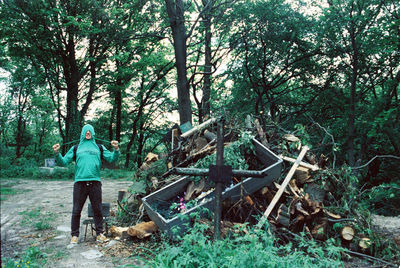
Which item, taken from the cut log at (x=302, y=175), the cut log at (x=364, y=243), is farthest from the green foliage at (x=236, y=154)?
the cut log at (x=364, y=243)

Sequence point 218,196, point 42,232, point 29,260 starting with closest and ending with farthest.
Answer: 1. point 29,260
2. point 218,196
3. point 42,232

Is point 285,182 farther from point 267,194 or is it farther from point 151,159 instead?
point 151,159

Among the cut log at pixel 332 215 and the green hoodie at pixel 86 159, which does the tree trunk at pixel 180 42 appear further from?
the cut log at pixel 332 215

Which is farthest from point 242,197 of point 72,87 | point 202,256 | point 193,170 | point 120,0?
point 72,87

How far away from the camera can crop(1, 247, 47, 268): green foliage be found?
97.8 inches

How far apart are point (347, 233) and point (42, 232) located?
4.70m

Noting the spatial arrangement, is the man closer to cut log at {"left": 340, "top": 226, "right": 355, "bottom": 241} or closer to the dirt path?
the dirt path

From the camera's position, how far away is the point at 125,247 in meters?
4.50

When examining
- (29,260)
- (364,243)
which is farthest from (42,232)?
(364,243)

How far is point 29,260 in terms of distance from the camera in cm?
301

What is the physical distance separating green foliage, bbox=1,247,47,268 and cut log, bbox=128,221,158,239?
130 cm

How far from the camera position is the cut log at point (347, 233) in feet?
15.1

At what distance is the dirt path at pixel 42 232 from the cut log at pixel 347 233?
3.27 metres

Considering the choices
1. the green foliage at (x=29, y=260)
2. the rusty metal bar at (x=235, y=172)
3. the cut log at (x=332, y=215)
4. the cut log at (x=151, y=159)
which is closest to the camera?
the green foliage at (x=29, y=260)
